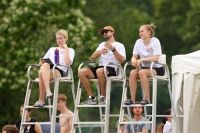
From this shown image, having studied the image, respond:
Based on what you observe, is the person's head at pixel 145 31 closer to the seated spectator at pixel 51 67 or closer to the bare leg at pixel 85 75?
the bare leg at pixel 85 75

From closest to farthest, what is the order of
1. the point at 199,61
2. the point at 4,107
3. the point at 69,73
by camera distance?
the point at 199,61, the point at 69,73, the point at 4,107

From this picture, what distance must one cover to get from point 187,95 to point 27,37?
19.1 meters

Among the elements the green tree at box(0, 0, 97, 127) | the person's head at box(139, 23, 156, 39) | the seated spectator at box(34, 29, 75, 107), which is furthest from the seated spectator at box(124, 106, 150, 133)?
the green tree at box(0, 0, 97, 127)

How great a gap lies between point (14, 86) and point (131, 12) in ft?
139

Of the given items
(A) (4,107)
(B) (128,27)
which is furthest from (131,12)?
(A) (4,107)

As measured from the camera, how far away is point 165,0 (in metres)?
69.1

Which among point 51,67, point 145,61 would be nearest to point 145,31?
point 145,61

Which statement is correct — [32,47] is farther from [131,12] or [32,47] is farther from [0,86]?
[131,12]

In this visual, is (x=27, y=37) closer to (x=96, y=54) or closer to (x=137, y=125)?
(x=96, y=54)

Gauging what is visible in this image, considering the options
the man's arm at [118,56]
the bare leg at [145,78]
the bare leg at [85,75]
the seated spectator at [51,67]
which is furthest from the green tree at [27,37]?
the bare leg at [145,78]

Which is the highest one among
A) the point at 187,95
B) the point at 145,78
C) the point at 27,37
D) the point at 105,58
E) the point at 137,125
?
the point at 27,37

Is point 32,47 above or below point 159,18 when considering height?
below

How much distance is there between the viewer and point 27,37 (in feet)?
108

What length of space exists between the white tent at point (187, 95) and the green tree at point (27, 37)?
16.6 m
